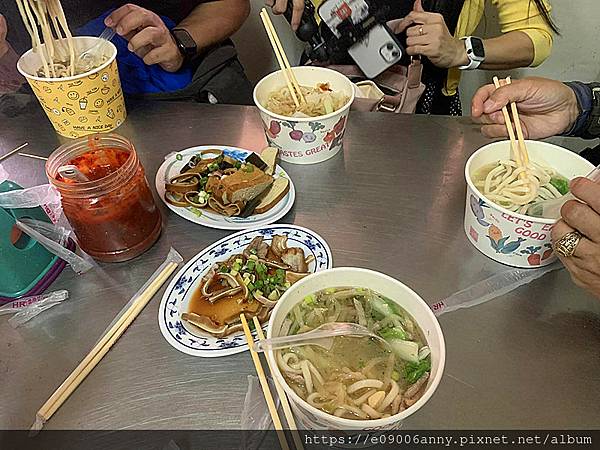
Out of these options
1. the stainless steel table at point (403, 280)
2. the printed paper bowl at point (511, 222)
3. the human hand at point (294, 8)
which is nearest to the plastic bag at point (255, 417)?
the stainless steel table at point (403, 280)

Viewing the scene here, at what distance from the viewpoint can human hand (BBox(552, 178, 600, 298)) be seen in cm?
89

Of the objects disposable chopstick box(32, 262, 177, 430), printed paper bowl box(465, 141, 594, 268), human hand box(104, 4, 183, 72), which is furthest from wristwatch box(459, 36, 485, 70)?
disposable chopstick box(32, 262, 177, 430)

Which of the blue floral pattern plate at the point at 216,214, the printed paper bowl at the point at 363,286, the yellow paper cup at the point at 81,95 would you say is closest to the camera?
the printed paper bowl at the point at 363,286

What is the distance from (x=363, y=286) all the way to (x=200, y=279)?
33 centimetres

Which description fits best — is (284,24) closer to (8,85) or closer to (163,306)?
(8,85)

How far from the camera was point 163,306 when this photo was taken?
0.98 m

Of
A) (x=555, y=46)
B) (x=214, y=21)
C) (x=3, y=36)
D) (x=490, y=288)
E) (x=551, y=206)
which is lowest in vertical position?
Answer: (x=555, y=46)

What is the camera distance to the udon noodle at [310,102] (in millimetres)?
1264

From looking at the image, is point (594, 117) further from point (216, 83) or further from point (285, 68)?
point (216, 83)

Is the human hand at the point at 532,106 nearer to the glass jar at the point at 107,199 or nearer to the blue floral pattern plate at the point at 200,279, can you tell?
the blue floral pattern plate at the point at 200,279

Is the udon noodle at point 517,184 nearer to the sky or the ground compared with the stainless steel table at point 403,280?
nearer to the sky

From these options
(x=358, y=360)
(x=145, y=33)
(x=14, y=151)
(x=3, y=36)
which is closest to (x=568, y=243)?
(x=358, y=360)

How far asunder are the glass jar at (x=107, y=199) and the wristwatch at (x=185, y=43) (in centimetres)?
57

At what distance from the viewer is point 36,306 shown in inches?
39.5
